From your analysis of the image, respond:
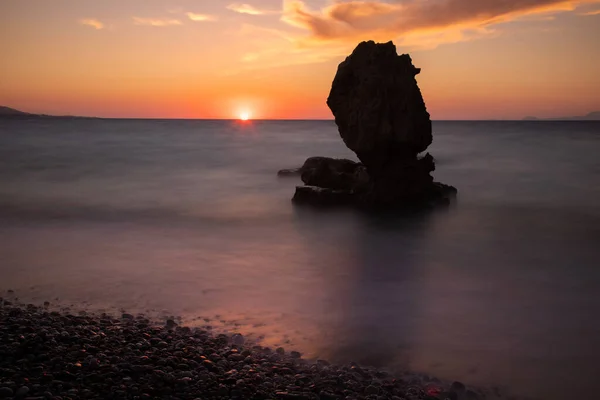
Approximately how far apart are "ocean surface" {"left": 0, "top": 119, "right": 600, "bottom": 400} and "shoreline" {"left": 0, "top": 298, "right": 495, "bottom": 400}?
0.56 metres

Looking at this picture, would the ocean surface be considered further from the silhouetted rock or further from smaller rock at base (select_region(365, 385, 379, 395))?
the silhouetted rock

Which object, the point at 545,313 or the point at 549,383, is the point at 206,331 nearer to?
the point at 549,383

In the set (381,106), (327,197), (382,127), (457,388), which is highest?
(381,106)

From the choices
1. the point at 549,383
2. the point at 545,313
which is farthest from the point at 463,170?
the point at 549,383

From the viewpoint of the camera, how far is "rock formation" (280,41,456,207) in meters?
17.4

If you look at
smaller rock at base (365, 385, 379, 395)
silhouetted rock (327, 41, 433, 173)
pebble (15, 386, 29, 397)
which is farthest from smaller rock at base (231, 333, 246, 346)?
silhouetted rock (327, 41, 433, 173)

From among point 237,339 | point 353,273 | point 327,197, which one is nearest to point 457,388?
point 237,339

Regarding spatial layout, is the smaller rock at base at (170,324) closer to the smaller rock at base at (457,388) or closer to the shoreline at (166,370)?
the shoreline at (166,370)

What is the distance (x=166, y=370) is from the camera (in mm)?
5996

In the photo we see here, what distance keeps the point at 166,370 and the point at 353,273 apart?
20.3ft

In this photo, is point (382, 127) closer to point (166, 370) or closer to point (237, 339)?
point (237, 339)

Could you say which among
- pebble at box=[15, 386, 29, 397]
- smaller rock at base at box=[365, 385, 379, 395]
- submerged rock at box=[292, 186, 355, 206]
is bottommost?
smaller rock at base at box=[365, 385, 379, 395]

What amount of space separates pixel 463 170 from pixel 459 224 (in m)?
21.2

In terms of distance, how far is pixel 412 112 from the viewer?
17672mm
